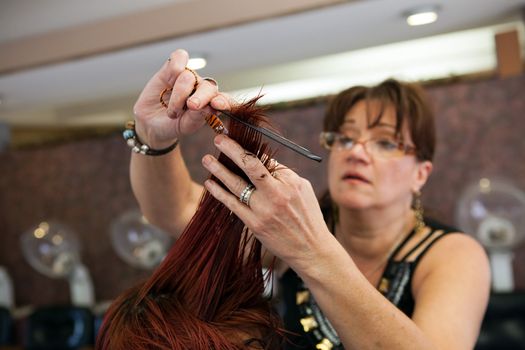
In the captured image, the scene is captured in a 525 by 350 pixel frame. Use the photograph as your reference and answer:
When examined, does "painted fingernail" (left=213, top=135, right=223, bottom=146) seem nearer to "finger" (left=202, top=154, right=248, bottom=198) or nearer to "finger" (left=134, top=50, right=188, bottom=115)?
"finger" (left=202, top=154, right=248, bottom=198)

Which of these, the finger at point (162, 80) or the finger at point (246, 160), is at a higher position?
the finger at point (162, 80)

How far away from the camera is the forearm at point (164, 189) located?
4.56ft

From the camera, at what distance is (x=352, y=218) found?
162 centimetres

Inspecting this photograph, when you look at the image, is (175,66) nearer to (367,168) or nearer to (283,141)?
(283,141)

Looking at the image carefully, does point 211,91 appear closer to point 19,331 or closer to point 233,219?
point 233,219

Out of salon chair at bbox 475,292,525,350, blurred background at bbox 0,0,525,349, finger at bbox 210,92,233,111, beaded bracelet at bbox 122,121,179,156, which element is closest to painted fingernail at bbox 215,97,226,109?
finger at bbox 210,92,233,111

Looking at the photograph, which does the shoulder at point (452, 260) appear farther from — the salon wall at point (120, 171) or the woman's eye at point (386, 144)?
the salon wall at point (120, 171)

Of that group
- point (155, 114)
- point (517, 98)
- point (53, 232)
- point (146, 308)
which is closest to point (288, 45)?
point (517, 98)

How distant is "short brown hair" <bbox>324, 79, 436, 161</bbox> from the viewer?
1632mm

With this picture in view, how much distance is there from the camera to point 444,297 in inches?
50.7

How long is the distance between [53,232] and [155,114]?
3.51 metres

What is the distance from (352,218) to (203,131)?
2918mm

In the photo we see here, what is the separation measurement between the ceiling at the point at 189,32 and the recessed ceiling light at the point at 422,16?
0.17ft

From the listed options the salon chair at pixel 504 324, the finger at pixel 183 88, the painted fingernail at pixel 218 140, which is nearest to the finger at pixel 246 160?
the painted fingernail at pixel 218 140
